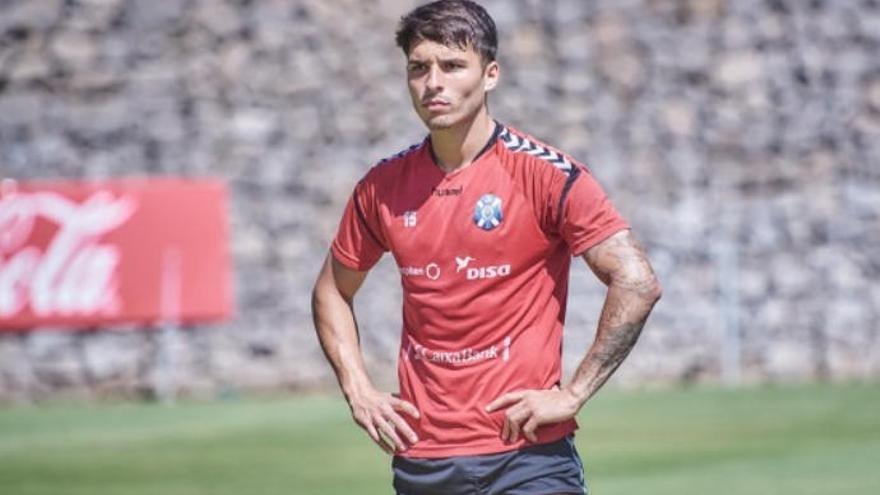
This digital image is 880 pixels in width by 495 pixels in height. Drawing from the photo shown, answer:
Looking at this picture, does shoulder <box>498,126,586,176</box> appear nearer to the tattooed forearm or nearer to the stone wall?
the tattooed forearm

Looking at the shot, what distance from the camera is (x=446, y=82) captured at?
6484 millimetres

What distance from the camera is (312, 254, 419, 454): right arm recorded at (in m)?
6.60

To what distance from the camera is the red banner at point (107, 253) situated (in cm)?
2075

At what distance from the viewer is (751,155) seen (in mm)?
22078

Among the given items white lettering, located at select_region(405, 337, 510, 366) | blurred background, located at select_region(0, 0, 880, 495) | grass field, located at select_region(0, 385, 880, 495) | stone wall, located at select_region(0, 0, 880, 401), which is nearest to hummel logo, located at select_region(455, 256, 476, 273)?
white lettering, located at select_region(405, 337, 510, 366)

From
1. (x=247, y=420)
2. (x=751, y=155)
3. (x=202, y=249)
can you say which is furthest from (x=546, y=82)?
(x=247, y=420)

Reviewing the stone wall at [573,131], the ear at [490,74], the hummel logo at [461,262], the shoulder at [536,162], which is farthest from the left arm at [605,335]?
the stone wall at [573,131]

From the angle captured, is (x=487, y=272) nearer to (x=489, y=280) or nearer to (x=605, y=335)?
(x=489, y=280)

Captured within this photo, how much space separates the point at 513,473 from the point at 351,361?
2.47ft

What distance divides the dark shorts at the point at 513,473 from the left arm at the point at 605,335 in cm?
7

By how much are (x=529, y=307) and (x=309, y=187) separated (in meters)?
15.5

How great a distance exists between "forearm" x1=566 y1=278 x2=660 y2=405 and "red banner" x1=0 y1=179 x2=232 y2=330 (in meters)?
14.8

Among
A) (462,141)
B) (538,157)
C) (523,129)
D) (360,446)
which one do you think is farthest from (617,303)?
(523,129)

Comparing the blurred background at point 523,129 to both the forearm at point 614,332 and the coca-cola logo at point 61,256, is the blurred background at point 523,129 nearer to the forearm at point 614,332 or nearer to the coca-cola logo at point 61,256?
the coca-cola logo at point 61,256
